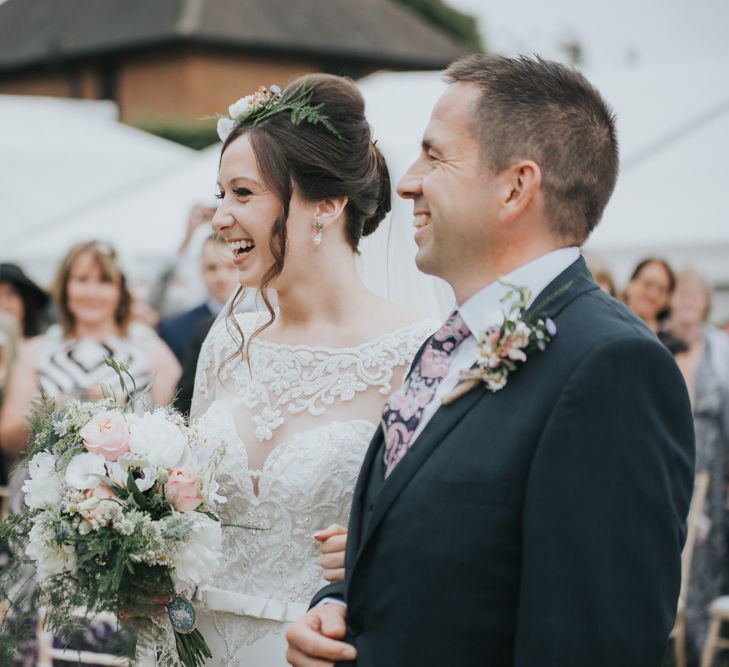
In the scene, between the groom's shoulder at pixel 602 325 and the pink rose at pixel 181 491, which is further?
the pink rose at pixel 181 491

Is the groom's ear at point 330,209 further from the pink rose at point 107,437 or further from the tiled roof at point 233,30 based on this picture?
the tiled roof at point 233,30

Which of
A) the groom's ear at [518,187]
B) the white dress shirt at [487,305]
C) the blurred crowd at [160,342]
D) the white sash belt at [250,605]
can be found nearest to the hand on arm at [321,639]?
the white dress shirt at [487,305]

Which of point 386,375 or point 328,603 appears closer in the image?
point 328,603

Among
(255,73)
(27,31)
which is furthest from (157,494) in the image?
(27,31)

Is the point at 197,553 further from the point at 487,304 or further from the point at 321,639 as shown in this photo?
the point at 487,304

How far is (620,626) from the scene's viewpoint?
6.01ft

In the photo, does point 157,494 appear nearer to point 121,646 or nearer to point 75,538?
point 75,538

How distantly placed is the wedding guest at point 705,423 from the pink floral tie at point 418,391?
4697mm

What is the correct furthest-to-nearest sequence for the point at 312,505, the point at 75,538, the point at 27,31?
the point at 27,31, the point at 312,505, the point at 75,538

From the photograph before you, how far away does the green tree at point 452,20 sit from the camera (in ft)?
139

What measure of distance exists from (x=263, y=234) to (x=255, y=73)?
106ft

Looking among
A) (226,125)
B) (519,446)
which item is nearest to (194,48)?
(226,125)


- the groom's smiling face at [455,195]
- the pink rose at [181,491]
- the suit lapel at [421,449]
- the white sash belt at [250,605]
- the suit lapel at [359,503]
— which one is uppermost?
the groom's smiling face at [455,195]

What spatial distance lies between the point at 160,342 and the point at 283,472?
Result: 10.9 feet
